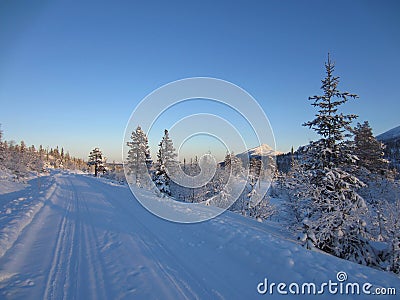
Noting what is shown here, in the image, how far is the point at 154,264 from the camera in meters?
5.12

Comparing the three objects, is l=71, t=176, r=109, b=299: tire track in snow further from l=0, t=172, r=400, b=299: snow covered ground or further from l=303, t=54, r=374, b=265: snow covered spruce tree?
l=303, t=54, r=374, b=265: snow covered spruce tree

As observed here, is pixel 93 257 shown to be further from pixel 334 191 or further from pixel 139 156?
pixel 139 156

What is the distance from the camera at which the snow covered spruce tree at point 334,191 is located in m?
10.5

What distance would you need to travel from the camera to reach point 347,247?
10609 mm

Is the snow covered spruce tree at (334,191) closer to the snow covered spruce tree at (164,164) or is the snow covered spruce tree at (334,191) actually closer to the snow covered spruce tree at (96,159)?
the snow covered spruce tree at (164,164)

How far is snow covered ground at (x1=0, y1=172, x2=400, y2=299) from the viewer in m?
4.14

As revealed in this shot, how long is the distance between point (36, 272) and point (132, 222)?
14.1 feet

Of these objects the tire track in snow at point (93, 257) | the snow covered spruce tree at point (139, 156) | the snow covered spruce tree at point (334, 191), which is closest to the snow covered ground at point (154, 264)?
the tire track in snow at point (93, 257)

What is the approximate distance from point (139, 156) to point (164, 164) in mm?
7948

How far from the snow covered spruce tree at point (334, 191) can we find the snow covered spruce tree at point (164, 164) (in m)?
18.4

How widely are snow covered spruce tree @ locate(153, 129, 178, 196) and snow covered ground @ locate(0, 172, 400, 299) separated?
1891cm

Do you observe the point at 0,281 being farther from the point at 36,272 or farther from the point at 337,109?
the point at 337,109

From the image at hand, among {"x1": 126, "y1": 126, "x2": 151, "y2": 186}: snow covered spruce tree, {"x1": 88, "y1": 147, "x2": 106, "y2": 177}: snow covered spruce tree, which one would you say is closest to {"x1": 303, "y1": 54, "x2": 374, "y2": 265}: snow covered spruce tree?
{"x1": 126, "y1": 126, "x2": 151, "y2": 186}: snow covered spruce tree

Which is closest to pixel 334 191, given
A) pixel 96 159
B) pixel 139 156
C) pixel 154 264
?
pixel 154 264
